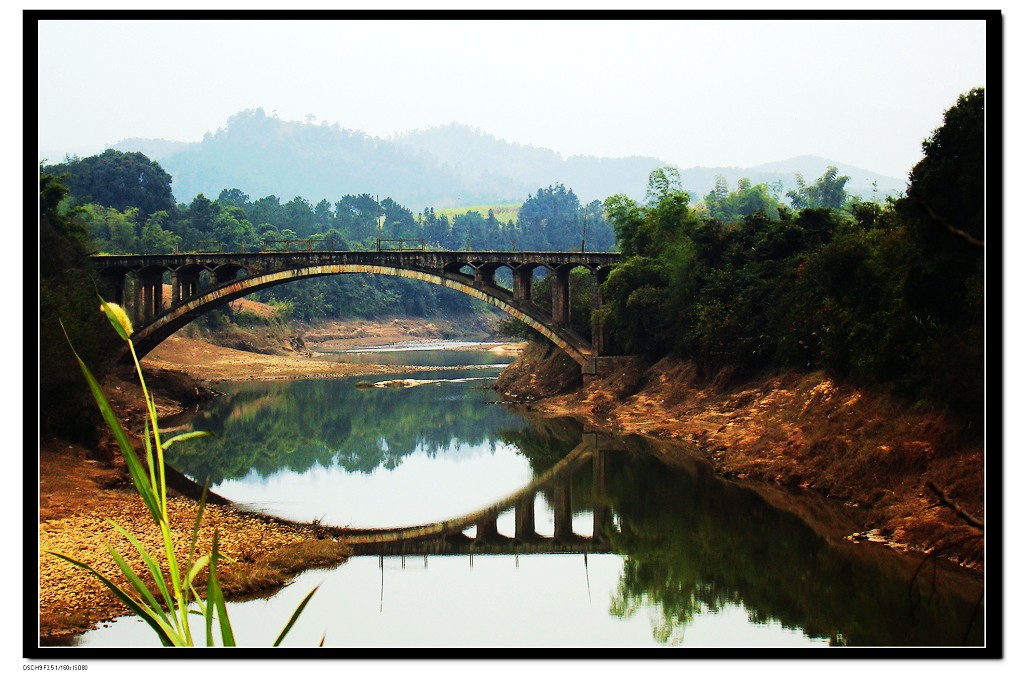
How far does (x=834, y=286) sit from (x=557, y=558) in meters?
13.3

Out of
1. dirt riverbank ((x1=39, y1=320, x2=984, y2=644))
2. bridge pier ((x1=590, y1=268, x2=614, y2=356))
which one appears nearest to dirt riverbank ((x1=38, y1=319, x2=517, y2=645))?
dirt riverbank ((x1=39, y1=320, x2=984, y2=644))

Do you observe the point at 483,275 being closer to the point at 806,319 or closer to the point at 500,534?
the point at 806,319

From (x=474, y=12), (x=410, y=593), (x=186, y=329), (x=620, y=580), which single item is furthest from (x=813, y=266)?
(x=186, y=329)

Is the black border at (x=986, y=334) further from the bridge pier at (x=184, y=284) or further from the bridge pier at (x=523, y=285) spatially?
the bridge pier at (x=184, y=284)

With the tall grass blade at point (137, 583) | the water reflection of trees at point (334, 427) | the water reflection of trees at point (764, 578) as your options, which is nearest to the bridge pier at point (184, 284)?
the water reflection of trees at point (334, 427)

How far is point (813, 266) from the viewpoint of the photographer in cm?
3103

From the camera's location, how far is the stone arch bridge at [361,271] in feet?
136

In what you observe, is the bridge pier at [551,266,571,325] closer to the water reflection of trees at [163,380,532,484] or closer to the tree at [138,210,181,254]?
the water reflection of trees at [163,380,532,484]

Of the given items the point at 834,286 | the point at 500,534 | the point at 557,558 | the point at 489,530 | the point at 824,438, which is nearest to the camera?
the point at 557,558

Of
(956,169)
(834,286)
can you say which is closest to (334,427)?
(834,286)

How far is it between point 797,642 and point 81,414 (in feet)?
58.0

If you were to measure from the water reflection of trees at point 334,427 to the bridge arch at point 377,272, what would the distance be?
3378mm

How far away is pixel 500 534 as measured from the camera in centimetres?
2206

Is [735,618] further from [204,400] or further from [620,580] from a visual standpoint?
[204,400]
